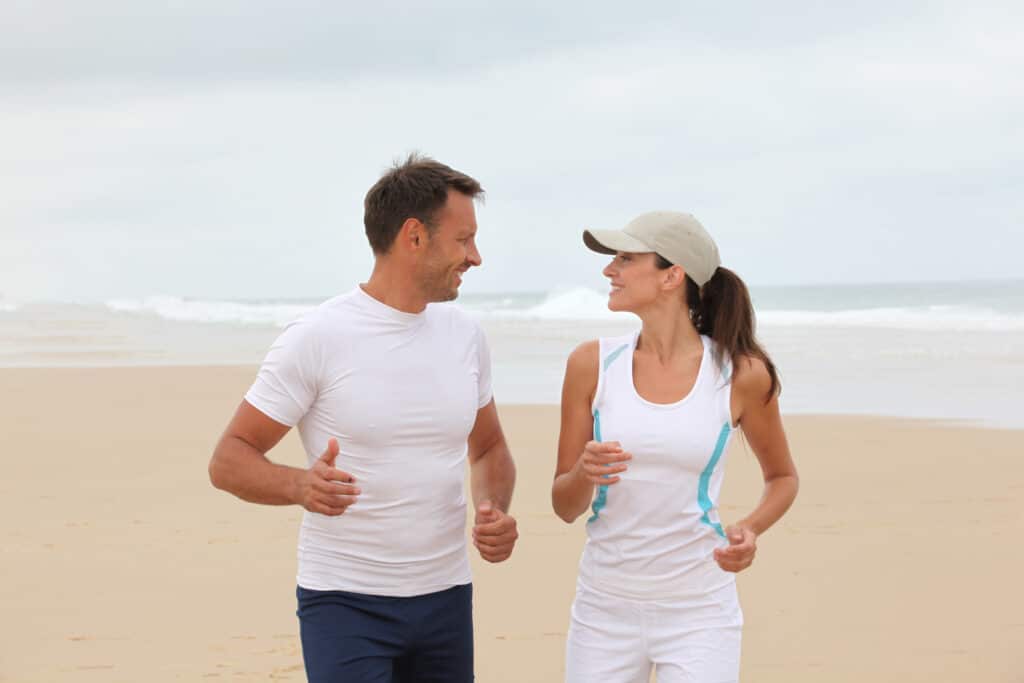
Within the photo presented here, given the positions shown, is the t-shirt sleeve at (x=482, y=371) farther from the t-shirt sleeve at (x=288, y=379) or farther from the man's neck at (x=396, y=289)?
the t-shirt sleeve at (x=288, y=379)

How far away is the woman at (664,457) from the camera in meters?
3.57

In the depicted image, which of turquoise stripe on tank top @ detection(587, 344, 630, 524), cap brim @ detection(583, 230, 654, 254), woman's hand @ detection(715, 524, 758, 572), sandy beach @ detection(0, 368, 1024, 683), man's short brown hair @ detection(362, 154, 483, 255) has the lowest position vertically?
sandy beach @ detection(0, 368, 1024, 683)

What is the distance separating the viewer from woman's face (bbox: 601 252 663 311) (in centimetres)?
384

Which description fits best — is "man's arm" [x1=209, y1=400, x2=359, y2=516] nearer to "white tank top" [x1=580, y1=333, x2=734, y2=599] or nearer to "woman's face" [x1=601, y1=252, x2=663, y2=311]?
"white tank top" [x1=580, y1=333, x2=734, y2=599]

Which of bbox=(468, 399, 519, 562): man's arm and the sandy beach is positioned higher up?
bbox=(468, 399, 519, 562): man's arm

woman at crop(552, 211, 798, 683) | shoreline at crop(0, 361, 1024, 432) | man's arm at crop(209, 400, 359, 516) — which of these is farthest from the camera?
shoreline at crop(0, 361, 1024, 432)

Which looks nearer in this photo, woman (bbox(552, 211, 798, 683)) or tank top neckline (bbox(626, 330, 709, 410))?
woman (bbox(552, 211, 798, 683))

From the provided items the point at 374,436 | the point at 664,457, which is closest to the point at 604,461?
the point at 664,457

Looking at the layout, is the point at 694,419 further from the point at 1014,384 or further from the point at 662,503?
the point at 1014,384

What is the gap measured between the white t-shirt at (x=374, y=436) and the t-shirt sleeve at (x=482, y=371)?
23 centimetres

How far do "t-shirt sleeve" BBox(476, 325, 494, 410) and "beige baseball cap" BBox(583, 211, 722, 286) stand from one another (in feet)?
1.51

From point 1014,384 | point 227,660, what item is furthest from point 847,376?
point 227,660

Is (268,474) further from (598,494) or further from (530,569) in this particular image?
(530,569)

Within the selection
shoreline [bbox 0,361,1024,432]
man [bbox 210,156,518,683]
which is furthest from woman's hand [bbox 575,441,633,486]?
shoreline [bbox 0,361,1024,432]
